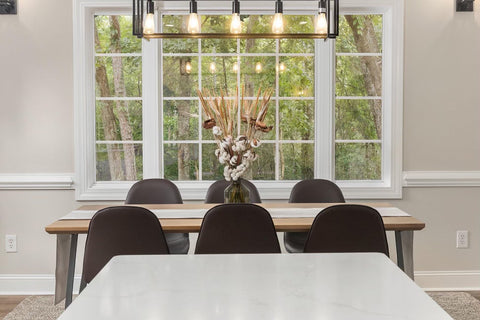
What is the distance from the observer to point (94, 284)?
1283mm

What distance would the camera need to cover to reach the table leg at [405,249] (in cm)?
300

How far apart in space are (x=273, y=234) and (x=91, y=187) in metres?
2.06

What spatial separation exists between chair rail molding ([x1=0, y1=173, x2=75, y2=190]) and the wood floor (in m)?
0.83

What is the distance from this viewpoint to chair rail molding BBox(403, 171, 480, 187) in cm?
407

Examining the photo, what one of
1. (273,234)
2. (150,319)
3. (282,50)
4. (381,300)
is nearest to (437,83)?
(282,50)

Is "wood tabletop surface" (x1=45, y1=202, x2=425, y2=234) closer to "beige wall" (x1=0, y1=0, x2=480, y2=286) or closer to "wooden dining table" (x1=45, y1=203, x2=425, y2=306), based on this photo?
"wooden dining table" (x1=45, y1=203, x2=425, y2=306)

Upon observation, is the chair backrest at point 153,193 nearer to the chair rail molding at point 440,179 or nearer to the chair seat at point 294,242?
the chair seat at point 294,242

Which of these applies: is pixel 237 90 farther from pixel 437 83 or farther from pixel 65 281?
pixel 65 281

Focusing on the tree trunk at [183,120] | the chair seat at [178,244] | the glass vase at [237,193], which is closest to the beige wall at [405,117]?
the tree trunk at [183,120]

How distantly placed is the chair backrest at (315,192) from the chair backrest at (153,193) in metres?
0.82

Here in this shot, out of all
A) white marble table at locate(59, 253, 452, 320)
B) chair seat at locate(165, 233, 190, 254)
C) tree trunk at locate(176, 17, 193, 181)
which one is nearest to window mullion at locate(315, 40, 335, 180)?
tree trunk at locate(176, 17, 193, 181)

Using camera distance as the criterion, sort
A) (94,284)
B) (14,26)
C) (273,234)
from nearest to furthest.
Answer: (94,284), (273,234), (14,26)

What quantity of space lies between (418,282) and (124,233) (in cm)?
262

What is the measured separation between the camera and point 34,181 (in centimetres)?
402
